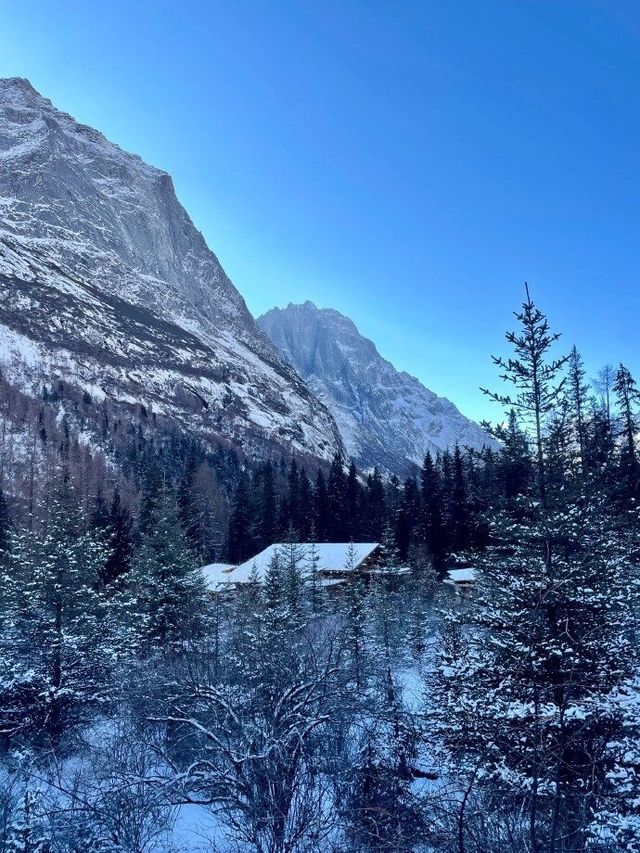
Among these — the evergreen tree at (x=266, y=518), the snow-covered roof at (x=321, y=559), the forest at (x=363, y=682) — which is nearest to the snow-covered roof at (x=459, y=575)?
the forest at (x=363, y=682)

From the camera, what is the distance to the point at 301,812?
244 inches

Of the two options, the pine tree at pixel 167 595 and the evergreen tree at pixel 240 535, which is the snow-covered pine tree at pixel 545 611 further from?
the evergreen tree at pixel 240 535

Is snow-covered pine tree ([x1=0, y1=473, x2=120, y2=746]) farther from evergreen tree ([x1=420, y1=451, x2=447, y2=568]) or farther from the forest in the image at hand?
evergreen tree ([x1=420, y1=451, x2=447, y2=568])

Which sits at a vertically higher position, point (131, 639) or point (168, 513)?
point (168, 513)

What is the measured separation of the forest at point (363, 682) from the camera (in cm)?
639

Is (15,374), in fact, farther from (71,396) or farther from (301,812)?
(301,812)

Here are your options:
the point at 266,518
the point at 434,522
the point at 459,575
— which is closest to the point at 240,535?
the point at 266,518

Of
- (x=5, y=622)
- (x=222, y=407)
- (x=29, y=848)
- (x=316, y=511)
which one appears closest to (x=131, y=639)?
(x=5, y=622)

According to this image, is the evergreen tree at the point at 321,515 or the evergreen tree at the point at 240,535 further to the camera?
the evergreen tree at the point at 240,535

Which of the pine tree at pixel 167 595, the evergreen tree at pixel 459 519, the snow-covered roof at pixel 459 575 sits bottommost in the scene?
the snow-covered roof at pixel 459 575

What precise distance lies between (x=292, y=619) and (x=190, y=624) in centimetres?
486

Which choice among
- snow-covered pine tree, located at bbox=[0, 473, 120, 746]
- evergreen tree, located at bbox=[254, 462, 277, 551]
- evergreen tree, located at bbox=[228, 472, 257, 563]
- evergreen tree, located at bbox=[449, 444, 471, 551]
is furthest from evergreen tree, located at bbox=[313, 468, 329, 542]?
snow-covered pine tree, located at bbox=[0, 473, 120, 746]

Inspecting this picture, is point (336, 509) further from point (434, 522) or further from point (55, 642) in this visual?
point (55, 642)

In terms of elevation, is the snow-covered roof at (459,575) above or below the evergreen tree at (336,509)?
below
